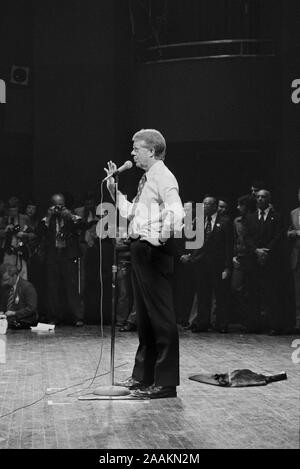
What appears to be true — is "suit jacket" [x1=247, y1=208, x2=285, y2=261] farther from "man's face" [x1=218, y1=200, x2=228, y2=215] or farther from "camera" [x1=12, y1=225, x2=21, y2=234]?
"camera" [x1=12, y1=225, x2=21, y2=234]

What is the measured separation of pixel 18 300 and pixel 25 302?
0.35 ft

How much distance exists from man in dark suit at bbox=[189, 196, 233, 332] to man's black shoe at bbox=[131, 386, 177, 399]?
4546mm

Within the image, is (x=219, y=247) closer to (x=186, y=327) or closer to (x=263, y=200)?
(x=263, y=200)

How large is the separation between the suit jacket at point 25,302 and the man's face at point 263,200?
2.94 meters

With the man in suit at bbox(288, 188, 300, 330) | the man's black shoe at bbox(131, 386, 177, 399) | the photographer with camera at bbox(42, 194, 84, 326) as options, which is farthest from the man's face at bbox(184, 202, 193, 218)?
the man's black shoe at bbox(131, 386, 177, 399)

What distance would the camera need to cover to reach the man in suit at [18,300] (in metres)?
11.2

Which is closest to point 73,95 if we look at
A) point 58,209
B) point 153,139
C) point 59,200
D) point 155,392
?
point 59,200

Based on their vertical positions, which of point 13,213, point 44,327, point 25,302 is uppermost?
point 13,213

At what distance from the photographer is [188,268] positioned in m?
11.3

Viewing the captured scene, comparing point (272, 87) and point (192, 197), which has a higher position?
point (272, 87)

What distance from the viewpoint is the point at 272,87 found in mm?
12742

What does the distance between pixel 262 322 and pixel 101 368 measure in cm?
333
